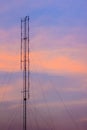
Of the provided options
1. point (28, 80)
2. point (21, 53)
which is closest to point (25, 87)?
point (28, 80)

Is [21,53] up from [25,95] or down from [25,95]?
up

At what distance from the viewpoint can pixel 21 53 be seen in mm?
35094

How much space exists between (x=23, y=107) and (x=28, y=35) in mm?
6430

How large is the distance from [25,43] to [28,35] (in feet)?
2.50

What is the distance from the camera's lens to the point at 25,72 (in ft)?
114

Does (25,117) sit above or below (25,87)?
below

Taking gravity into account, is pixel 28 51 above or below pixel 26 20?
below

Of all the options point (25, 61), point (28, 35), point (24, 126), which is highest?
point (28, 35)

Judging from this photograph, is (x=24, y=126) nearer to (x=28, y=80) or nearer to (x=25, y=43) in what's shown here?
(x=28, y=80)

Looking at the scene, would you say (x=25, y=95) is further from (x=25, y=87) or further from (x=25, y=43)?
(x=25, y=43)

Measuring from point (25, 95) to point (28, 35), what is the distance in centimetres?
542

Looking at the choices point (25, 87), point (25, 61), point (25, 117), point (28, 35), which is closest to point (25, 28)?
point (28, 35)

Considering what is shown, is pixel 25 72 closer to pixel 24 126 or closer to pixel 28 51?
pixel 28 51

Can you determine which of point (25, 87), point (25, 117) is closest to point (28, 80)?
point (25, 87)
